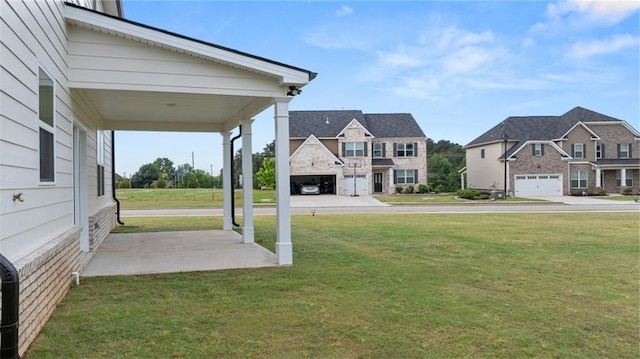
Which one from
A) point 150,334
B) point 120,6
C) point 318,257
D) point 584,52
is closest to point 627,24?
point 584,52

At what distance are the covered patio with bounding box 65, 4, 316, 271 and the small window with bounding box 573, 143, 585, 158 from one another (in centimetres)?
A: 3666

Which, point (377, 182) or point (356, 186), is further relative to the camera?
point (377, 182)

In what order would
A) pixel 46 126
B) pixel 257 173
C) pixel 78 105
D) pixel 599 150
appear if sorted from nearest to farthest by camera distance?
pixel 46 126 → pixel 78 105 → pixel 599 150 → pixel 257 173

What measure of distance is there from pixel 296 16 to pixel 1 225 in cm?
1585

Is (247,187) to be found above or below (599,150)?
below

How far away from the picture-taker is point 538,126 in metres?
39.2

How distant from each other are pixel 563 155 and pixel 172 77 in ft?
122

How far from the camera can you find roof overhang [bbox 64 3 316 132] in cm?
652

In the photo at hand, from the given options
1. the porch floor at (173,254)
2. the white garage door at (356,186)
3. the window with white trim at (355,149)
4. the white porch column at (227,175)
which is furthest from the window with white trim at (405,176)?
the porch floor at (173,254)

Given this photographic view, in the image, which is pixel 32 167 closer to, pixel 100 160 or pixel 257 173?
pixel 100 160

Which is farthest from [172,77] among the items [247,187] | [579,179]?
[579,179]

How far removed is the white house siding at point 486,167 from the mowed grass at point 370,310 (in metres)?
30.4

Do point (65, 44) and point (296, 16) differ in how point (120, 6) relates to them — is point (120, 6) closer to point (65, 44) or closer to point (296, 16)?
point (296, 16)

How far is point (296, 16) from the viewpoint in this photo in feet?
58.5
